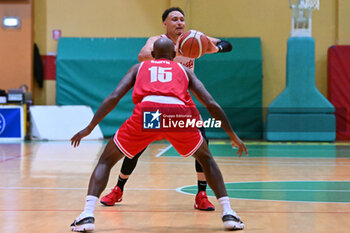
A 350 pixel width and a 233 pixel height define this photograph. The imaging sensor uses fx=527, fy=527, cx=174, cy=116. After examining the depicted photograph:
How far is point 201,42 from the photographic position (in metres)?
4.81

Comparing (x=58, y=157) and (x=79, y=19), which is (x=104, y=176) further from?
(x=79, y=19)

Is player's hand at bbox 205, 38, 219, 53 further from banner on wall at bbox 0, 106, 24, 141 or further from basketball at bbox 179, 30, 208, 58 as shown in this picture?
banner on wall at bbox 0, 106, 24, 141

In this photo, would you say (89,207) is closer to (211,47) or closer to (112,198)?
(112,198)

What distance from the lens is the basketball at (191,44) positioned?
15.5ft

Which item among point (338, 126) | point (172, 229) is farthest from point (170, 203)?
point (338, 126)

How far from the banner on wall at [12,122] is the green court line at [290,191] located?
27.9 ft

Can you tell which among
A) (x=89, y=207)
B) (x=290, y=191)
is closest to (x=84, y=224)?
(x=89, y=207)

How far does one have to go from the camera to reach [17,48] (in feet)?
49.9

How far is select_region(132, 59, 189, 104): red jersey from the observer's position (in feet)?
12.6

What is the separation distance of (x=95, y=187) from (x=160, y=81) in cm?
89

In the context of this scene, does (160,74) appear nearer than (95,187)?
No

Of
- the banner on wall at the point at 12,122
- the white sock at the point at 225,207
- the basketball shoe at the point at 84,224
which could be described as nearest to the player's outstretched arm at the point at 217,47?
the white sock at the point at 225,207

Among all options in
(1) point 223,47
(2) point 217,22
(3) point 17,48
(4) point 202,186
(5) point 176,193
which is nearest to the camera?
(4) point 202,186

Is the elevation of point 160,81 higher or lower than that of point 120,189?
higher
